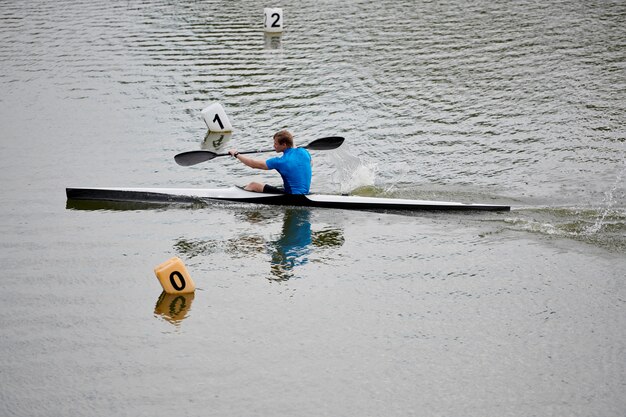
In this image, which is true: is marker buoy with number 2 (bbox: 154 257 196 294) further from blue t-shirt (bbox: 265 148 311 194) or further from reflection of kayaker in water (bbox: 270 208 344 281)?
blue t-shirt (bbox: 265 148 311 194)

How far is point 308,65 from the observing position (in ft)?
77.5

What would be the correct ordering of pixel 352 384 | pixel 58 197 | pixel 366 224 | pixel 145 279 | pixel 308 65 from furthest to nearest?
pixel 308 65 → pixel 58 197 → pixel 366 224 → pixel 145 279 → pixel 352 384

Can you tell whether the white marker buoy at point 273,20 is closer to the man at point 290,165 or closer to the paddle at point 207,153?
the paddle at point 207,153

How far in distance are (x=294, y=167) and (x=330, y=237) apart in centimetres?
150

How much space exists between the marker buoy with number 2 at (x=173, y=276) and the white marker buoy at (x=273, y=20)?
57.1 ft

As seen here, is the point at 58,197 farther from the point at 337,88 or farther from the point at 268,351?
the point at 337,88

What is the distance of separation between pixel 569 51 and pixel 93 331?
1755 centimetres

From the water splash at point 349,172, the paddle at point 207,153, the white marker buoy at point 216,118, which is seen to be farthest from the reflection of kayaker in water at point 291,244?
the white marker buoy at point 216,118

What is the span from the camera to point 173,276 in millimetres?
11188

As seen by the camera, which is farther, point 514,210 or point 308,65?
point 308,65

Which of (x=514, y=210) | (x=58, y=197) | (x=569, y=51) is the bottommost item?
(x=58, y=197)

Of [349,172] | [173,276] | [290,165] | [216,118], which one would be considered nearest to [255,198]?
[290,165]

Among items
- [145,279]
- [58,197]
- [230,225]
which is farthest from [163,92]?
[145,279]

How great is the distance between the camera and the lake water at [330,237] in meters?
9.26
